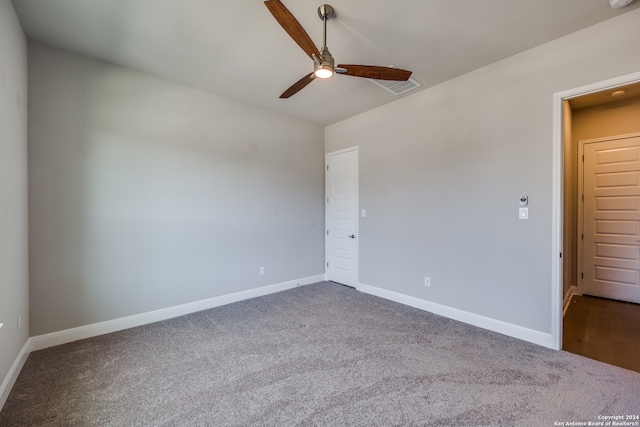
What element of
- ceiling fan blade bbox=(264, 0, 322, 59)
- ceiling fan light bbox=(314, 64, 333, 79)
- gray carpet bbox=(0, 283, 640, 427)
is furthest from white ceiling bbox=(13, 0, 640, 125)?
gray carpet bbox=(0, 283, 640, 427)

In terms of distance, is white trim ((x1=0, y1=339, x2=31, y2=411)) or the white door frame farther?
the white door frame

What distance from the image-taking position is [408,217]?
12.4 feet

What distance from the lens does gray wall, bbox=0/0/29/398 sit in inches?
75.3

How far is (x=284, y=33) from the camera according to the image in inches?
96.3

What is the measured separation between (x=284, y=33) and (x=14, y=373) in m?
3.59

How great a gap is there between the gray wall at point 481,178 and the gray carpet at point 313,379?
60 centimetres

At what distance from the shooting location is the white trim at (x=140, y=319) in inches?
104

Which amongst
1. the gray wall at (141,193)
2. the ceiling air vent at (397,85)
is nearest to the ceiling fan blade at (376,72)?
the ceiling air vent at (397,85)

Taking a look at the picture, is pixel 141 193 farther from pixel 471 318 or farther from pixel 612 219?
pixel 612 219

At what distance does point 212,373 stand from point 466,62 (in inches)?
154

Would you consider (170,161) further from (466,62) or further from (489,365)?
(489,365)

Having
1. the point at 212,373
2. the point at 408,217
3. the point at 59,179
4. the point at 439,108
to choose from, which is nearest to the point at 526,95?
the point at 439,108

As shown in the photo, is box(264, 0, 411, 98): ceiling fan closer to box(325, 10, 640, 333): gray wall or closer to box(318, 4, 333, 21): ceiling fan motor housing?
box(318, 4, 333, 21): ceiling fan motor housing

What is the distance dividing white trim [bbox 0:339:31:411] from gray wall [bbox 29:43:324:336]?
19cm
